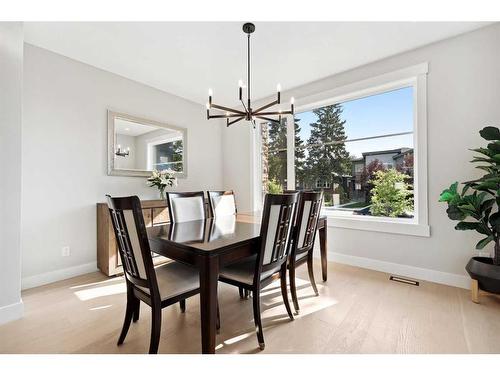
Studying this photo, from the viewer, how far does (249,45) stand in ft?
8.64

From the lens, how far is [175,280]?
1.63m

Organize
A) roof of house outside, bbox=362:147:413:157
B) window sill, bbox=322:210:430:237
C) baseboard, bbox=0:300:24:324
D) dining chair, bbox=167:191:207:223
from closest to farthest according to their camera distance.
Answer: baseboard, bbox=0:300:24:324 → dining chair, bbox=167:191:207:223 → window sill, bbox=322:210:430:237 → roof of house outside, bbox=362:147:413:157

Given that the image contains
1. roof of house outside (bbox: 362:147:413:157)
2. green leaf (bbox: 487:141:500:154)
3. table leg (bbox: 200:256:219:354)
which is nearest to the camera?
table leg (bbox: 200:256:219:354)

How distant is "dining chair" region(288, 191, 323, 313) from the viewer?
2.06 meters

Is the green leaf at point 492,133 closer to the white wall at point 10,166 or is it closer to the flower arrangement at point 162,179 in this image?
the flower arrangement at point 162,179

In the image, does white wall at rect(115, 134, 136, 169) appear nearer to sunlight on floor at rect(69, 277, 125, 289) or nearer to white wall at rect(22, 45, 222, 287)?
white wall at rect(22, 45, 222, 287)

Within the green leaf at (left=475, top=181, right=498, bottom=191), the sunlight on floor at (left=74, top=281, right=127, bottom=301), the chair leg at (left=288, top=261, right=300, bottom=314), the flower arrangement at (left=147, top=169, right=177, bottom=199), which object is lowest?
the sunlight on floor at (left=74, top=281, right=127, bottom=301)

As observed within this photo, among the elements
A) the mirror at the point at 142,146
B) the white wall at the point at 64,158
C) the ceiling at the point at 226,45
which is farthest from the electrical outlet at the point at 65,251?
the ceiling at the point at 226,45

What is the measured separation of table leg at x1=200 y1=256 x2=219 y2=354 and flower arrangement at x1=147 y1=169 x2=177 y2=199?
2.41 m

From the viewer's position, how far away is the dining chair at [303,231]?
6.75ft

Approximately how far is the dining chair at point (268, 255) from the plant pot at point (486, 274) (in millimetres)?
1751

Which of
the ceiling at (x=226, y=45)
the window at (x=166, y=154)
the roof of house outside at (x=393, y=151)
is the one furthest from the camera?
the window at (x=166, y=154)

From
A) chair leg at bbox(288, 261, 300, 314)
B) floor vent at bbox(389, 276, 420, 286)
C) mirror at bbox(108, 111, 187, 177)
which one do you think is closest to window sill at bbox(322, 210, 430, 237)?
floor vent at bbox(389, 276, 420, 286)
